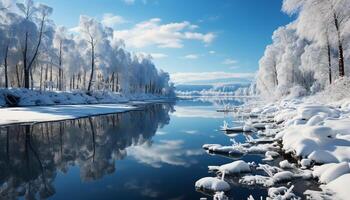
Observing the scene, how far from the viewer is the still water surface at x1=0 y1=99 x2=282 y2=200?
7.32 m

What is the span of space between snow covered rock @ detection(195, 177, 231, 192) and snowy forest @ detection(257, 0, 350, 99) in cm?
1574

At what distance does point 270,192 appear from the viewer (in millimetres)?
6871

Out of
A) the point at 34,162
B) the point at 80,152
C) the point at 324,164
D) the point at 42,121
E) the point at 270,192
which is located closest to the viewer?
the point at 270,192

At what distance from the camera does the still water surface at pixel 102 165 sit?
7.32 m

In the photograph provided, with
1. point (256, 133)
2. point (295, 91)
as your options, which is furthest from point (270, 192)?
point (295, 91)

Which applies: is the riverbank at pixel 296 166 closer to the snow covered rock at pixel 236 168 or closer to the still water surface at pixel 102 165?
the snow covered rock at pixel 236 168

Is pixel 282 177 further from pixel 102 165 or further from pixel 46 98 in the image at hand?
pixel 46 98

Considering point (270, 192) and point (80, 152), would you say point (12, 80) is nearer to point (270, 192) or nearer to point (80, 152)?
point (80, 152)

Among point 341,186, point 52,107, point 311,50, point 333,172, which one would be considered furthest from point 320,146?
point 311,50

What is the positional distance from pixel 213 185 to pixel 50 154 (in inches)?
274

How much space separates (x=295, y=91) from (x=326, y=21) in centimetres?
2098

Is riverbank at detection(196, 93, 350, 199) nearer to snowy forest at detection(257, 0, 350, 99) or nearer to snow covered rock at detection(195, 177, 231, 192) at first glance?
snow covered rock at detection(195, 177, 231, 192)

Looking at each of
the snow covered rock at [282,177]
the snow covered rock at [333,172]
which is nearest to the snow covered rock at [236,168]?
the snow covered rock at [282,177]

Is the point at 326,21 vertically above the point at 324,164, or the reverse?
the point at 326,21
